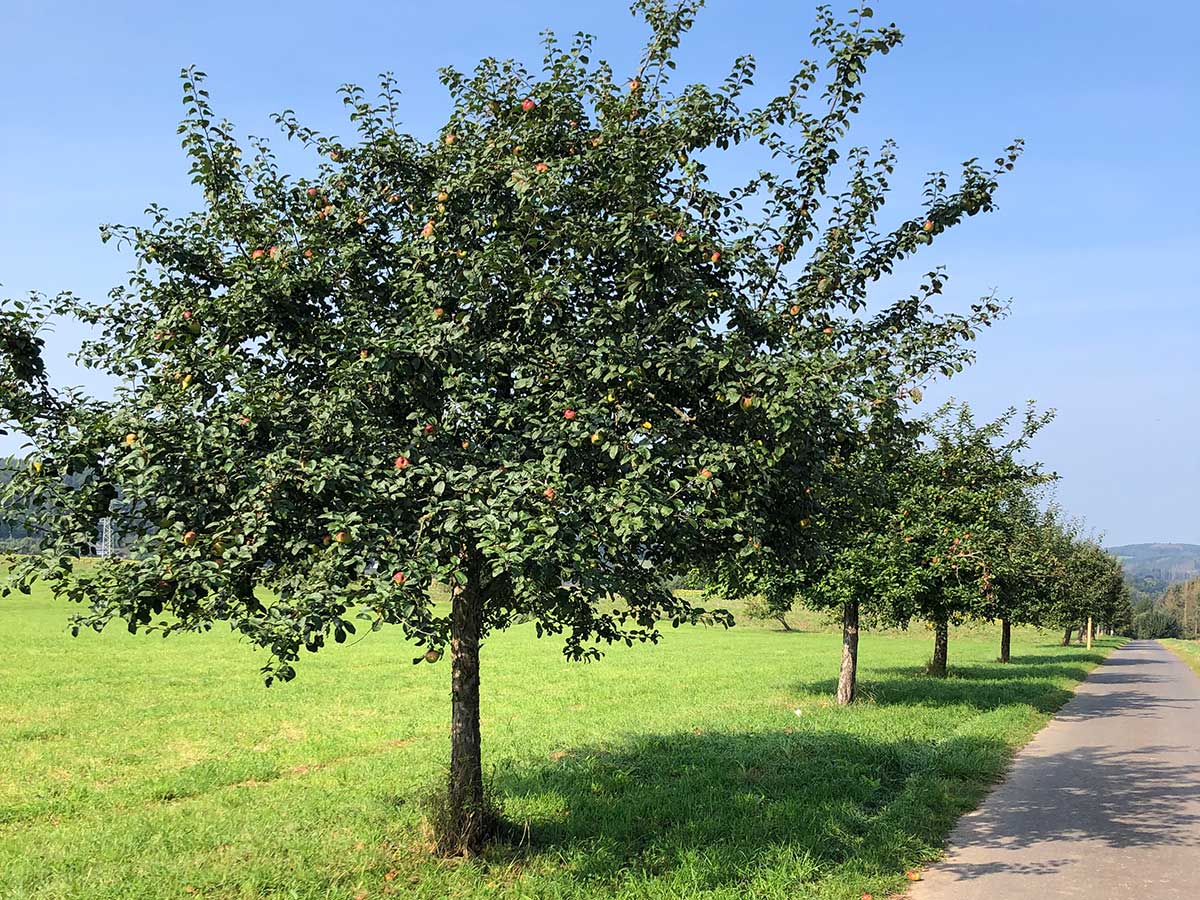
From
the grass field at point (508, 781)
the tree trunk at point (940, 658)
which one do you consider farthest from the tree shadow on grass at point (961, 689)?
the tree trunk at point (940, 658)

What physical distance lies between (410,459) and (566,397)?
1.40m

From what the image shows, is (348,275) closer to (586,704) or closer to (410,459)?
(410,459)

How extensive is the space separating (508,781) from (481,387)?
7119 millimetres

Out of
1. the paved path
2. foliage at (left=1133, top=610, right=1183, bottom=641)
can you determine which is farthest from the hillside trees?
foliage at (left=1133, top=610, right=1183, bottom=641)

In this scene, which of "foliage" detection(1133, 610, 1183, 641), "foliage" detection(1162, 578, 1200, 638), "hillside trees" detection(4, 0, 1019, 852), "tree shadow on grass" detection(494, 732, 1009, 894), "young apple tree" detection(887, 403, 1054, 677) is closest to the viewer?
"hillside trees" detection(4, 0, 1019, 852)

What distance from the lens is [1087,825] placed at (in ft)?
34.9

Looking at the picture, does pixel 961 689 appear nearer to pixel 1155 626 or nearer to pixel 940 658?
pixel 940 658

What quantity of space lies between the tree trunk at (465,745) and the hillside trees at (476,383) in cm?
3

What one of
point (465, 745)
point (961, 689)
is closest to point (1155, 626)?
point (961, 689)

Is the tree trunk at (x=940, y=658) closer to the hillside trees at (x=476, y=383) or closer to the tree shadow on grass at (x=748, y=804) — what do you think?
the tree shadow on grass at (x=748, y=804)

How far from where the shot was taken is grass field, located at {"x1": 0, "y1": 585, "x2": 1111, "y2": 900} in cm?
858

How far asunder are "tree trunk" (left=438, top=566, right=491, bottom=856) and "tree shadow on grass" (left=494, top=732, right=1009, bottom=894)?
0.67 meters

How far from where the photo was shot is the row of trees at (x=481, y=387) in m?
6.67

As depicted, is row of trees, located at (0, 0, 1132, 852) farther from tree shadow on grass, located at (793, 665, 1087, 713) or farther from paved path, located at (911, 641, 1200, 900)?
tree shadow on grass, located at (793, 665, 1087, 713)
